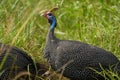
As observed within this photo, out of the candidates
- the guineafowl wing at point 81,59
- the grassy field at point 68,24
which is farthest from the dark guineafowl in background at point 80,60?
the grassy field at point 68,24

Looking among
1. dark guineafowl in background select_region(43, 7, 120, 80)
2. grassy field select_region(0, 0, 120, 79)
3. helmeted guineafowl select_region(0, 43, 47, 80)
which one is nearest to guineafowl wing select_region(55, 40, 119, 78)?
dark guineafowl in background select_region(43, 7, 120, 80)

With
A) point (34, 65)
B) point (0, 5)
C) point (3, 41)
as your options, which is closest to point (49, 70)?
point (34, 65)

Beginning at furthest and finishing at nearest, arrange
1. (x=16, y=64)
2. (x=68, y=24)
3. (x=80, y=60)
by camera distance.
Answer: (x=68, y=24) < (x=80, y=60) < (x=16, y=64)

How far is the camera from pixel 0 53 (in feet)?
21.4

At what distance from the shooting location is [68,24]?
9.20m

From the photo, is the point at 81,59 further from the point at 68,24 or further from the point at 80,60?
the point at 68,24

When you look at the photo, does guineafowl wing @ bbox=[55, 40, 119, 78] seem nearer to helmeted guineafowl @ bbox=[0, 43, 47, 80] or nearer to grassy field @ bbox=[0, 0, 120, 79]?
helmeted guineafowl @ bbox=[0, 43, 47, 80]

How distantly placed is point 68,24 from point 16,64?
2.74m

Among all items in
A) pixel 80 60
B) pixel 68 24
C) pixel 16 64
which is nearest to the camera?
pixel 16 64

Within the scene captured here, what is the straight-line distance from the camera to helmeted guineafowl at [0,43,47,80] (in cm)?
648

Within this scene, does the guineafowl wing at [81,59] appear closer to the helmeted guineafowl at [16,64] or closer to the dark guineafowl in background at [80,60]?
the dark guineafowl in background at [80,60]

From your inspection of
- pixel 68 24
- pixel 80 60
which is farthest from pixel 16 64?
pixel 68 24

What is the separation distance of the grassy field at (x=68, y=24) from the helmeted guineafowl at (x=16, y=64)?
1.36 ft

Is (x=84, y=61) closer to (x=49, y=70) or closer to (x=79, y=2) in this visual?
(x=49, y=70)
